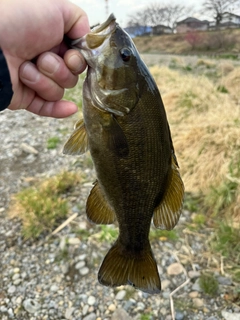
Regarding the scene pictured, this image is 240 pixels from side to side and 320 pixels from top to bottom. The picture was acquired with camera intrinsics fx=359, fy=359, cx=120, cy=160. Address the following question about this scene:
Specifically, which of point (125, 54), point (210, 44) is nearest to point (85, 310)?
point (125, 54)

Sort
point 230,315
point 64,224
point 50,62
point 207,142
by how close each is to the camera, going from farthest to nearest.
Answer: point 207,142 → point 64,224 → point 230,315 → point 50,62

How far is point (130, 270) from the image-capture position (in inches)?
84.4

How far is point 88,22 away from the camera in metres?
2.21

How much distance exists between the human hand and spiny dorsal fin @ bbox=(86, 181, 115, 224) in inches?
27.4

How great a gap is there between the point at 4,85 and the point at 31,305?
253 cm

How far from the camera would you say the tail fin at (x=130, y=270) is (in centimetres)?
208

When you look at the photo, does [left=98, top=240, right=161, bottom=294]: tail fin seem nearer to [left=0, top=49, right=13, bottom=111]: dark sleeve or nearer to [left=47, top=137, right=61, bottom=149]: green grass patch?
[left=0, top=49, right=13, bottom=111]: dark sleeve

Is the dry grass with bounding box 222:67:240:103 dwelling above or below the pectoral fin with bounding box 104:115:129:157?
below

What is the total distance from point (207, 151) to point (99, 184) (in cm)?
420

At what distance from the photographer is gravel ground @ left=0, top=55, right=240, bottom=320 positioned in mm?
3598

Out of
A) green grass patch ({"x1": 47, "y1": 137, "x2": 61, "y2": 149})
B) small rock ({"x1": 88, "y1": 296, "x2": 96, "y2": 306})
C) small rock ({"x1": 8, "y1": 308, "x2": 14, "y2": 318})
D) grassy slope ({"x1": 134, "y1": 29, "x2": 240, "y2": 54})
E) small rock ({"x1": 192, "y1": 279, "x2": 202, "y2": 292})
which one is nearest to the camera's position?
small rock ({"x1": 8, "y1": 308, "x2": 14, "y2": 318})

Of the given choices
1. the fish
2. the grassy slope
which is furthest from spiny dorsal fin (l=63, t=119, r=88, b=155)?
the grassy slope

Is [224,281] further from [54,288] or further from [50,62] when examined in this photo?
[50,62]

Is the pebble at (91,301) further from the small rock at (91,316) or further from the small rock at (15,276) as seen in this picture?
the small rock at (15,276)
